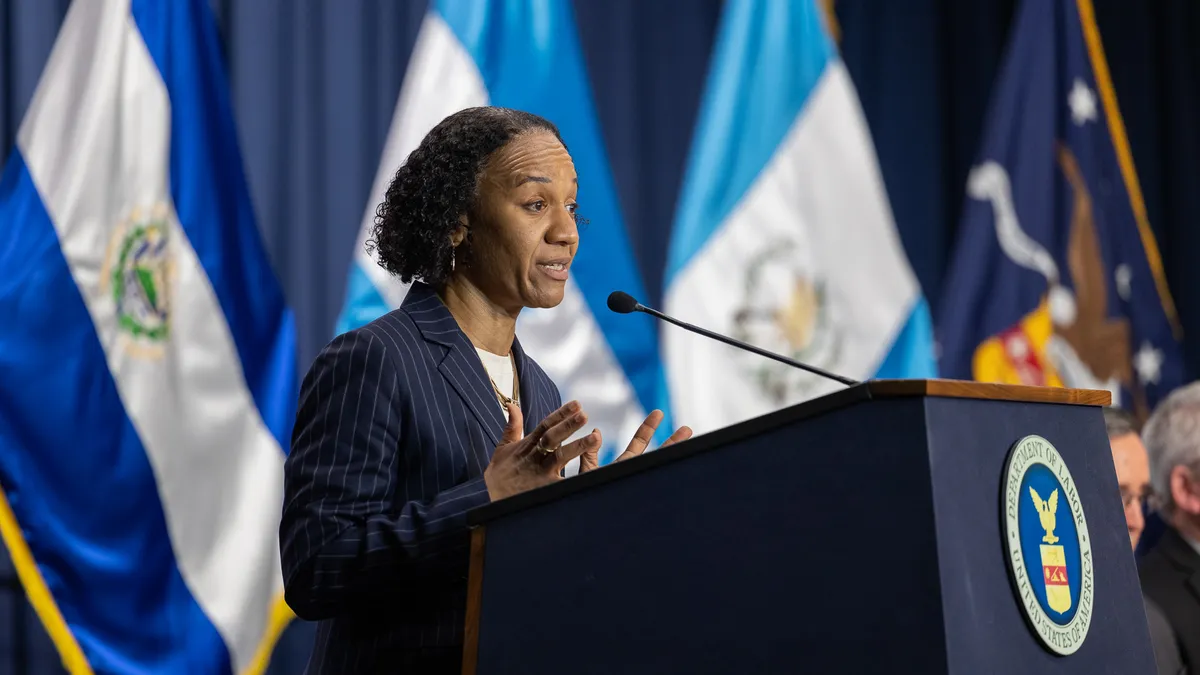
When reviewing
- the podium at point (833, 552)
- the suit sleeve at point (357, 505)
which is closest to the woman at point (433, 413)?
the suit sleeve at point (357, 505)

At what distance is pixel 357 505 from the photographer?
56.9 inches

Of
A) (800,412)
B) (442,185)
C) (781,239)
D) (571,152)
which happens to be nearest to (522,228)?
(442,185)

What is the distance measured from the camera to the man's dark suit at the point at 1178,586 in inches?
104

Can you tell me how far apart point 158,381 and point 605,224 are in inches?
57.8

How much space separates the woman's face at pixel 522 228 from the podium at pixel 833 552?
518 mm

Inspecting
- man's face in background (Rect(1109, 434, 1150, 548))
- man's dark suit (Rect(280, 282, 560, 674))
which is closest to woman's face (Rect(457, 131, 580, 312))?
man's dark suit (Rect(280, 282, 560, 674))

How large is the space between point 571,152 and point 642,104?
0.74 metres

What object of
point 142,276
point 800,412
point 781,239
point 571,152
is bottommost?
point 800,412

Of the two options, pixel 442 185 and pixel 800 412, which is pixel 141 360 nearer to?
pixel 442 185

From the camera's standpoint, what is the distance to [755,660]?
115 cm

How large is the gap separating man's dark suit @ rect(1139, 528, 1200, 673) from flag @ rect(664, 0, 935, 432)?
1.63 metres

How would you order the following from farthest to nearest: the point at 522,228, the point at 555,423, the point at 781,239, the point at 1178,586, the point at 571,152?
the point at 781,239 → the point at 571,152 → the point at 1178,586 → the point at 522,228 → the point at 555,423

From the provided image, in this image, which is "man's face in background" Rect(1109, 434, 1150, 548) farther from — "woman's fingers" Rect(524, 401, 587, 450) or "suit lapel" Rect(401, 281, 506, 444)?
"woman's fingers" Rect(524, 401, 587, 450)

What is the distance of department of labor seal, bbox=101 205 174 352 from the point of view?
3230 millimetres
